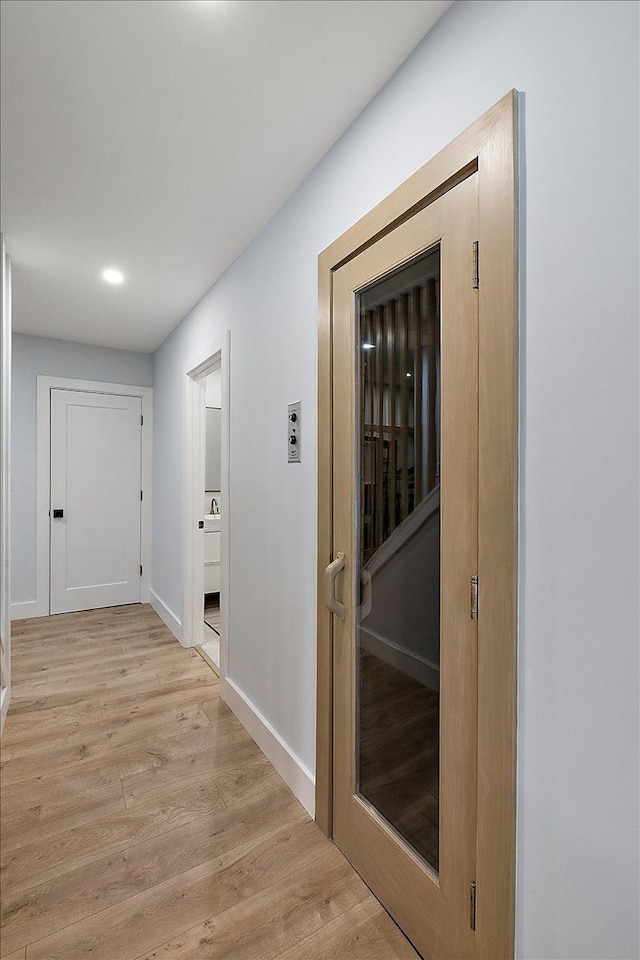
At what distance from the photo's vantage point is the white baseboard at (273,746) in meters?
1.82

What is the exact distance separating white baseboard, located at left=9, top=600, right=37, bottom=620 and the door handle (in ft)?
12.6

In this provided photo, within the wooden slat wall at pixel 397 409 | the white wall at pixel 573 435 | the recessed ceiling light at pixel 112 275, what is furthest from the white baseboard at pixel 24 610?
the white wall at pixel 573 435

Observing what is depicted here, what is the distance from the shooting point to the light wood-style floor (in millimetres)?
1309

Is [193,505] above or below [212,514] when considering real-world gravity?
above

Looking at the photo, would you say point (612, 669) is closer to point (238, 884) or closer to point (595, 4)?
point (595, 4)

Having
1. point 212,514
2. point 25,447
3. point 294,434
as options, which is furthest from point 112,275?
point 212,514

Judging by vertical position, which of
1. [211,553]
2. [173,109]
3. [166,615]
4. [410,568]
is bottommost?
[166,615]

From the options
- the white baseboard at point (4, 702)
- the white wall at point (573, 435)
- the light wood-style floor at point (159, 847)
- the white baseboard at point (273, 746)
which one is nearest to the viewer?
the white wall at point (573, 435)

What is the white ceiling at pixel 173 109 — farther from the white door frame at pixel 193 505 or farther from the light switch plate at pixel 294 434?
the white door frame at pixel 193 505

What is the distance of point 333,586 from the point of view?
1.60 m

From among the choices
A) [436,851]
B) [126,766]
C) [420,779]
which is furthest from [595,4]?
[126,766]

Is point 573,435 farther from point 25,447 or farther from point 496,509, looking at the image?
point 25,447

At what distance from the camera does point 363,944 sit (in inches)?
50.6

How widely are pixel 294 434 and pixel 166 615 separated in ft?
9.48
